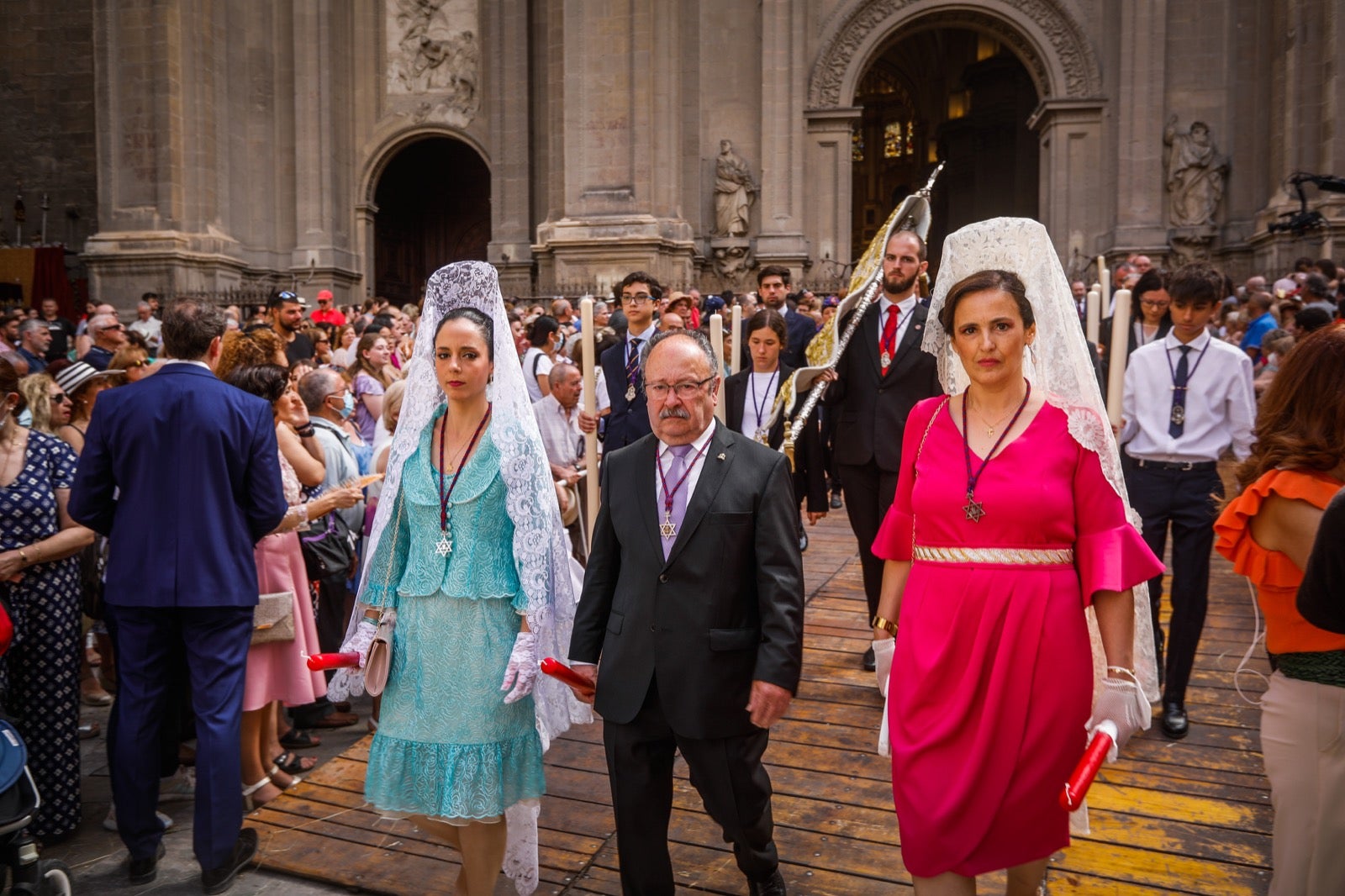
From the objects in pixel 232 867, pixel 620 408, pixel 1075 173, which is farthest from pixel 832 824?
pixel 1075 173

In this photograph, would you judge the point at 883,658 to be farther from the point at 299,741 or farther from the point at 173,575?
the point at 299,741

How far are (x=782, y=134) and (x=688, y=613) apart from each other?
16.8 m

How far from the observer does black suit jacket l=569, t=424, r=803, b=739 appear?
9.13ft

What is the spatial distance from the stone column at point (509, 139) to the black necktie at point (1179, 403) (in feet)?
52.1

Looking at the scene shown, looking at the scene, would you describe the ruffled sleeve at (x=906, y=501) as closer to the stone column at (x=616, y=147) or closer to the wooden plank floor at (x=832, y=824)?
the wooden plank floor at (x=832, y=824)

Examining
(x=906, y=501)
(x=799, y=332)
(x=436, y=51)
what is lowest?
(x=906, y=501)

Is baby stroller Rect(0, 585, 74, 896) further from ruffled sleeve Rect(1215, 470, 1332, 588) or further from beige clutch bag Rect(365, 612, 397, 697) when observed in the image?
ruffled sleeve Rect(1215, 470, 1332, 588)

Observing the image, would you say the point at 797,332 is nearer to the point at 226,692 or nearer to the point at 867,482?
the point at 867,482

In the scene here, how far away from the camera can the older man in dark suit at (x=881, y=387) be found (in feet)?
15.7

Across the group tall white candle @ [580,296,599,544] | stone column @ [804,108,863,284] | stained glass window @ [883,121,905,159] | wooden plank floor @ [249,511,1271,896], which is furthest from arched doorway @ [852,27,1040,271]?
wooden plank floor @ [249,511,1271,896]

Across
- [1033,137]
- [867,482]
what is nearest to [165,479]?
[867,482]

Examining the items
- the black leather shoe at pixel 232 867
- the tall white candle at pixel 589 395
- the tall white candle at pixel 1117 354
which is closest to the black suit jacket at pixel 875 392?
the tall white candle at pixel 1117 354

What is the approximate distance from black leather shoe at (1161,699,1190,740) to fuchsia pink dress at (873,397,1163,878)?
7.73ft

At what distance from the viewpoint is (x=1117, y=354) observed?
3.73m
